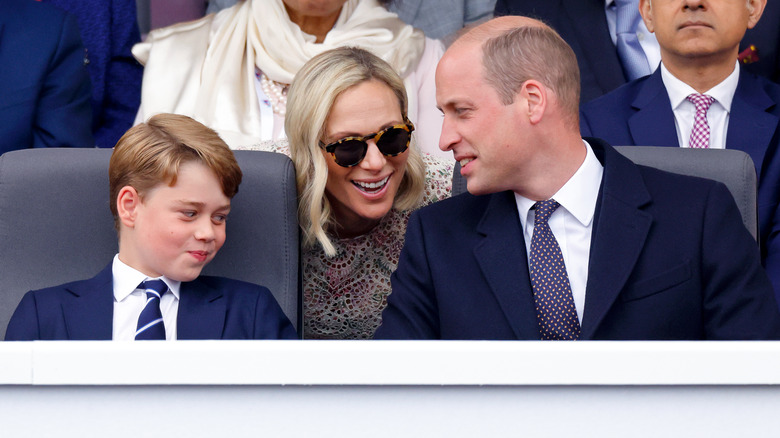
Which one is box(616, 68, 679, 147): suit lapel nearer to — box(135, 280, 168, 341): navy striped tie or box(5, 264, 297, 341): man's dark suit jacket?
box(5, 264, 297, 341): man's dark suit jacket

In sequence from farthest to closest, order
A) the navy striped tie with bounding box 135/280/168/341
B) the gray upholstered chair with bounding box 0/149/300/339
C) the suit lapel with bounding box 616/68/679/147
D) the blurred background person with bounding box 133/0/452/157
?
1. the blurred background person with bounding box 133/0/452/157
2. the suit lapel with bounding box 616/68/679/147
3. the gray upholstered chair with bounding box 0/149/300/339
4. the navy striped tie with bounding box 135/280/168/341

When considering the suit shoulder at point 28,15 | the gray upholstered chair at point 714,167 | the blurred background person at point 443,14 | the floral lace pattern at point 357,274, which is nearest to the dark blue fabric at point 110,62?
the suit shoulder at point 28,15

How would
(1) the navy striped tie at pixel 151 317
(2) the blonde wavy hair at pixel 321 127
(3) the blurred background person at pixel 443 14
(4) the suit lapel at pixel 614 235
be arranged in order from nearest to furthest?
(4) the suit lapel at pixel 614 235
(1) the navy striped tie at pixel 151 317
(2) the blonde wavy hair at pixel 321 127
(3) the blurred background person at pixel 443 14

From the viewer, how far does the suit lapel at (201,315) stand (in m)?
1.65

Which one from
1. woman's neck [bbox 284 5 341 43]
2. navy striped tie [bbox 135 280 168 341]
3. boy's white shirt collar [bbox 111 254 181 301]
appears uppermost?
woman's neck [bbox 284 5 341 43]

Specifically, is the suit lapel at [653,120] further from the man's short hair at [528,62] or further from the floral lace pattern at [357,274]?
the man's short hair at [528,62]

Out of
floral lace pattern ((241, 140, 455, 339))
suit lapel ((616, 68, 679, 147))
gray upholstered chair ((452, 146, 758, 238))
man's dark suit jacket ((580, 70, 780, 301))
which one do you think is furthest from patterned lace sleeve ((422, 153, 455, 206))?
suit lapel ((616, 68, 679, 147))

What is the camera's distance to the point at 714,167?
1.77 m

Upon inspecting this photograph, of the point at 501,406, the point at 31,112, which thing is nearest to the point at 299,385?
the point at 501,406

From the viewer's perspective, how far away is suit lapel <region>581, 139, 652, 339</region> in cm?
149

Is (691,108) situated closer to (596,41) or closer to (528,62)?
(596,41)

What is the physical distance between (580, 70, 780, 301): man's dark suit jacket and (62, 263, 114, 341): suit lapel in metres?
1.21

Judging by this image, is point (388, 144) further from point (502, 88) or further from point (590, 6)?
point (590, 6)

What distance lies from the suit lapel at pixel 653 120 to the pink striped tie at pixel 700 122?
0.06 metres
